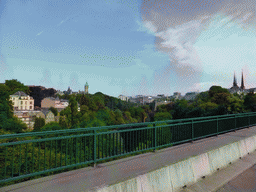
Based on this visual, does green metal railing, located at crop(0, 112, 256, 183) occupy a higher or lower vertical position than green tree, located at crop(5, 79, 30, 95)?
lower

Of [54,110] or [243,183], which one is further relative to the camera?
[54,110]

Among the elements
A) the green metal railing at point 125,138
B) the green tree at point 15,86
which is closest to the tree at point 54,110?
the green tree at point 15,86

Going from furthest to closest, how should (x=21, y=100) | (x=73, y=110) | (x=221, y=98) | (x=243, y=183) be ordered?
1. (x=21, y=100)
2. (x=73, y=110)
3. (x=221, y=98)
4. (x=243, y=183)

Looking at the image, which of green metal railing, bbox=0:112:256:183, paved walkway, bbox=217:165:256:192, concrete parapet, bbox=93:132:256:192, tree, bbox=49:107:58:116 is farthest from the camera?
tree, bbox=49:107:58:116

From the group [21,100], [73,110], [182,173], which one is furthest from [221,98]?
[21,100]

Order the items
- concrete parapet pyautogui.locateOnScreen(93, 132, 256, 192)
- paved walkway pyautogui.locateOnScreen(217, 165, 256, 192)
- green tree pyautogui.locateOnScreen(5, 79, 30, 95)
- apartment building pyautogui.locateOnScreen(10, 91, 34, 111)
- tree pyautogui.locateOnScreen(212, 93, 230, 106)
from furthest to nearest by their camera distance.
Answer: green tree pyautogui.locateOnScreen(5, 79, 30, 95)
apartment building pyautogui.locateOnScreen(10, 91, 34, 111)
tree pyautogui.locateOnScreen(212, 93, 230, 106)
paved walkway pyautogui.locateOnScreen(217, 165, 256, 192)
concrete parapet pyautogui.locateOnScreen(93, 132, 256, 192)

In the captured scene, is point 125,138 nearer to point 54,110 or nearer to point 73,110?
point 73,110

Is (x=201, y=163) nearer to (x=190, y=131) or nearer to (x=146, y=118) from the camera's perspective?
(x=190, y=131)

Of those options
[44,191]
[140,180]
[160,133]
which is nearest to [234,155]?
[160,133]

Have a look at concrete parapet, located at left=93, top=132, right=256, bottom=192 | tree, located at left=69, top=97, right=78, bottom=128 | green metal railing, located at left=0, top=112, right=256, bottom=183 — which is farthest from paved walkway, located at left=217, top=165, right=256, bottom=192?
tree, located at left=69, top=97, right=78, bottom=128

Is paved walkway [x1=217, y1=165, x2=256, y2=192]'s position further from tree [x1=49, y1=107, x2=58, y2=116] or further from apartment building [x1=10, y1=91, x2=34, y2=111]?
tree [x1=49, y1=107, x2=58, y2=116]

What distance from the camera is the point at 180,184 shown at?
497cm

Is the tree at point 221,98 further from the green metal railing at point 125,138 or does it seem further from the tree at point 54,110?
Answer: the tree at point 54,110

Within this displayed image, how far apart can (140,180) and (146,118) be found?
133 metres
